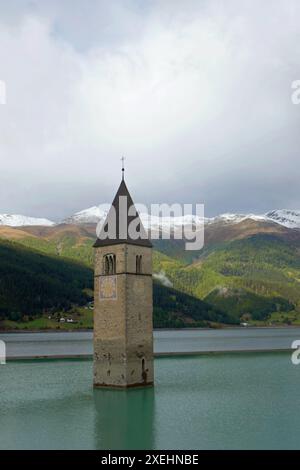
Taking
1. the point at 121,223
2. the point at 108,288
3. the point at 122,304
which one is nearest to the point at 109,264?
the point at 108,288

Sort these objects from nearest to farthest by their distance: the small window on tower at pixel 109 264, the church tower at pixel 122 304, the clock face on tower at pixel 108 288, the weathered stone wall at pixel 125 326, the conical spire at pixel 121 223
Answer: the weathered stone wall at pixel 125 326 → the church tower at pixel 122 304 → the clock face on tower at pixel 108 288 → the conical spire at pixel 121 223 → the small window on tower at pixel 109 264

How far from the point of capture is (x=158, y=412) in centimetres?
4312

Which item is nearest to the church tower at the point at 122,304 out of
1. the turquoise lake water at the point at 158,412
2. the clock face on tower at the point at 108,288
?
the clock face on tower at the point at 108,288

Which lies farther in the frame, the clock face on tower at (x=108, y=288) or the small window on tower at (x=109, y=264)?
the small window on tower at (x=109, y=264)

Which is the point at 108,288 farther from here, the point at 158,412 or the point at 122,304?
the point at 158,412

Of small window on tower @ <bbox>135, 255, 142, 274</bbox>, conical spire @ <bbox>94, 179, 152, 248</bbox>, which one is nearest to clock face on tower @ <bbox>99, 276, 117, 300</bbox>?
small window on tower @ <bbox>135, 255, 142, 274</bbox>

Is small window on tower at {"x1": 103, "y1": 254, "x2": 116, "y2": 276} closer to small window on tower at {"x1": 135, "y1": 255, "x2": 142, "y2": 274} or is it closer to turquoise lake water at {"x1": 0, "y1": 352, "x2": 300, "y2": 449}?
small window on tower at {"x1": 135, "y1": 255, "x2": 142, "y2": 274}

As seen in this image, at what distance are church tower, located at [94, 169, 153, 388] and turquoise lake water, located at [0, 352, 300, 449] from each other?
2062mm

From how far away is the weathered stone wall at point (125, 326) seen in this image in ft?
169

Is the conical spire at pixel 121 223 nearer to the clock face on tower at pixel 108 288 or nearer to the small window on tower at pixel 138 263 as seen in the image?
the small window on tower at pixel 138 263

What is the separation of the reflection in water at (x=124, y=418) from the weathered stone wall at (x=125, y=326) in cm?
145

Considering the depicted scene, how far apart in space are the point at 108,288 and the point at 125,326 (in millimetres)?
4201
